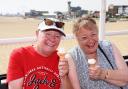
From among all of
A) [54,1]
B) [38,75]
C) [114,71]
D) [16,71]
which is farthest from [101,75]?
[54,1]

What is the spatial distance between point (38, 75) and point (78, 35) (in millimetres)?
434

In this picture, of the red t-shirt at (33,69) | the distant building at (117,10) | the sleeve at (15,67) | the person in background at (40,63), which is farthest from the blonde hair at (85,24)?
the distant building at (117,10)

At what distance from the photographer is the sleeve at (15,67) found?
204 centimetres

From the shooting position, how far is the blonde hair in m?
2.17

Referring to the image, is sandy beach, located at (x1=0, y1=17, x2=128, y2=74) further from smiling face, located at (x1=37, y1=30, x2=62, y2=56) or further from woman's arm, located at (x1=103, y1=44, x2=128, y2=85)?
woman's arm, located at (x1=103, y1=44, x2=128, y2=85)

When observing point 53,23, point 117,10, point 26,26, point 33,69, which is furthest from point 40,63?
point 26,26

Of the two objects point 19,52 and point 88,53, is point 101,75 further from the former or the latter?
point 19,52

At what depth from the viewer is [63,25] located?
2.15 meters

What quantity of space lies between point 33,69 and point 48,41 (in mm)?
240

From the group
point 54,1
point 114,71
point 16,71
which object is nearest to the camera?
point 16,71

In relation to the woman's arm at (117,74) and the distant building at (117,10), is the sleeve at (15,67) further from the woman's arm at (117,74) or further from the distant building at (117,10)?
the distant building at (117,10)

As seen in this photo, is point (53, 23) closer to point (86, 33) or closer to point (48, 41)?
point (48, 41)

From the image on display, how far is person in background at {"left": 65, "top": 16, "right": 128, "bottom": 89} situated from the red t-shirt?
126 mm

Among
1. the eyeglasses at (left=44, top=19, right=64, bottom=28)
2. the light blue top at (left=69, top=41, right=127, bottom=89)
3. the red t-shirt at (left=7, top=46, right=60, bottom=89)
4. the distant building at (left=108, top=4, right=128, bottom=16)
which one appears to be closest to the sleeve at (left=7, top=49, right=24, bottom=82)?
the red t-shirt at (left=7, top=46, right=60, bottom=89)
